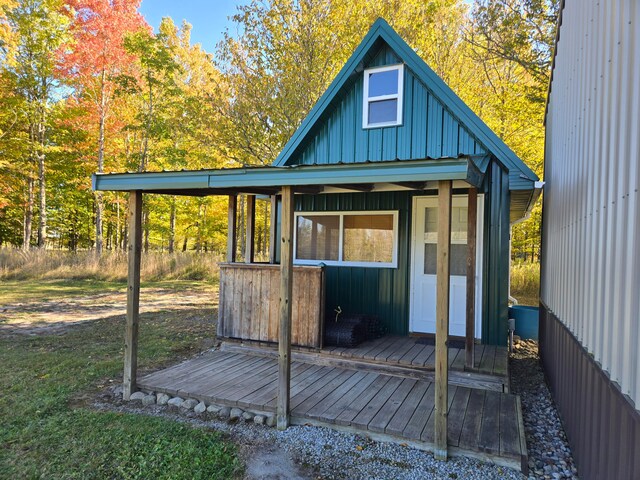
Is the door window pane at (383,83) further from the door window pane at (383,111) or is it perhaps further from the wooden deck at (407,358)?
the wooden deck at (407,358)

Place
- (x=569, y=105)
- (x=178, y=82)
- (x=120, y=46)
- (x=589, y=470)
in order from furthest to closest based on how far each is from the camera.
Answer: (x=178, y=82) < (x=120, y=46) < (x=569, y=105) < (x=589, y=470)

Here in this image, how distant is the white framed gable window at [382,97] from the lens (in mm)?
6285

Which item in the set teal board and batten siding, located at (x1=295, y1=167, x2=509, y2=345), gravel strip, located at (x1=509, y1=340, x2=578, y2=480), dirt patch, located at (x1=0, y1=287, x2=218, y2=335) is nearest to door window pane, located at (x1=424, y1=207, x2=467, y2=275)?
teal board and batten siding, located at (x1=295, y1=167, x2=509, y2=345)

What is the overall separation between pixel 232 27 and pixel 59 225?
18.6 m

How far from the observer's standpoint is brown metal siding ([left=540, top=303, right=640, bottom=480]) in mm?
1791

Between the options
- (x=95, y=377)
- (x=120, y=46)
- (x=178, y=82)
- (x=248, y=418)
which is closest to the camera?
(x=248, y=418)

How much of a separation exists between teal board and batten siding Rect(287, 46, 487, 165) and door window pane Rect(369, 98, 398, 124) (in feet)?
0.50

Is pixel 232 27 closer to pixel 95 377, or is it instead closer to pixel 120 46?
pixel 120 46

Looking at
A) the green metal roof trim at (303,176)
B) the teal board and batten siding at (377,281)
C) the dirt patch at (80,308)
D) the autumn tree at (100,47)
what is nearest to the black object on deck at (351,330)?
the teal board and batten siding at (377,281)

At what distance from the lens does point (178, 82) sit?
53.1 ft

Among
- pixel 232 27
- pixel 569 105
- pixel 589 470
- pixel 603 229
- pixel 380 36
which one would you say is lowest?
pixel 589 470

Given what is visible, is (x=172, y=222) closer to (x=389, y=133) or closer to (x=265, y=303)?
(x=265, y=303)

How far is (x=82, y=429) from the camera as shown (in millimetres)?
3543

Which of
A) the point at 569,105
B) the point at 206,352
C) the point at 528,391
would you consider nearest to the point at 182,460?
the point at 206,352
